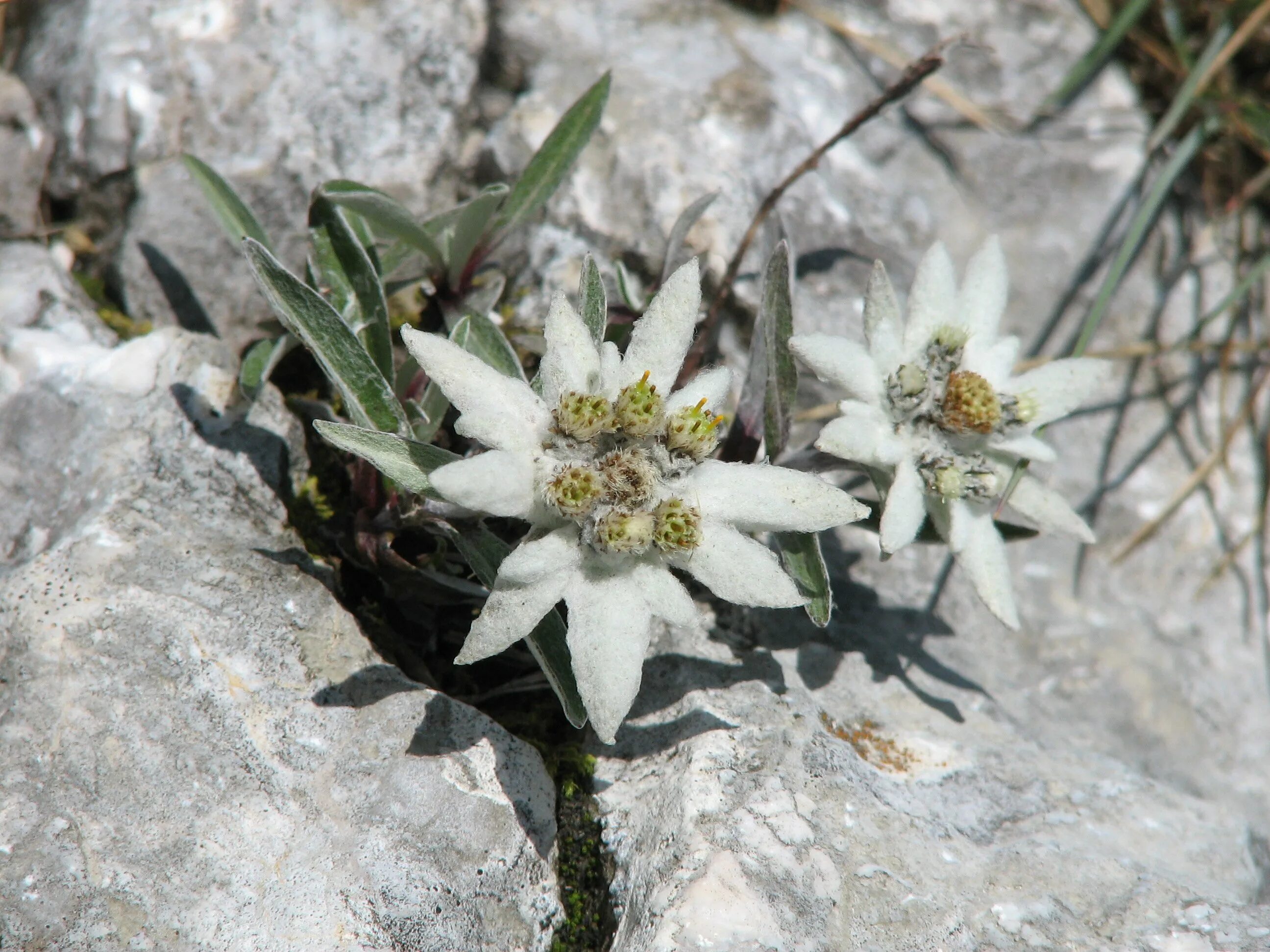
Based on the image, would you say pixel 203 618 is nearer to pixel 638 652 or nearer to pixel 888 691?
pixel 638 652

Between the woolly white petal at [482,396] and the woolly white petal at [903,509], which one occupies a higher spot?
the woolly white petal at [482,396]

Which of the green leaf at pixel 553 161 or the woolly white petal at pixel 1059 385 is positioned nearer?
the woolly white petal at pixel 1059 385

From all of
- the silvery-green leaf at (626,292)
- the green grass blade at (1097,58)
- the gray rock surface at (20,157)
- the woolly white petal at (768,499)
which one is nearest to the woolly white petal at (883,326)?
the woolly white petal at (768,499)

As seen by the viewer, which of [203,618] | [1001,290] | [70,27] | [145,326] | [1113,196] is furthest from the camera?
[1113,196]

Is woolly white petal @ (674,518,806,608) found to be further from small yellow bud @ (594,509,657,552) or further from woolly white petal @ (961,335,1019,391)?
woolly white petal @ (961,335,1019,391)

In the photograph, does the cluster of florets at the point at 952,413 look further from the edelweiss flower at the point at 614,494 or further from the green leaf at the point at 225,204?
the green leaf at the point at 225,204

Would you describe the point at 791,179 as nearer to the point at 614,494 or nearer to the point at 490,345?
the point at 490,345

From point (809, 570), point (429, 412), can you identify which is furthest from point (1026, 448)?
point (429, 412)

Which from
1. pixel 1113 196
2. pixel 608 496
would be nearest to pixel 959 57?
pixel 1113 196
